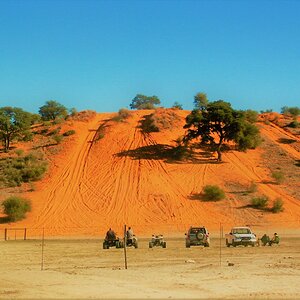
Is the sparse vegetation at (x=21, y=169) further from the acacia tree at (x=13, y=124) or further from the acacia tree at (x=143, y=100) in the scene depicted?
the acacia tree at (x=143, y=100)

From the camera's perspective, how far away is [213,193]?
72.9m

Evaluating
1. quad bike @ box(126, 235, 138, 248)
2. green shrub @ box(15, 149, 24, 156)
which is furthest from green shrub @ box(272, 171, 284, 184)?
quad bike @ box(126, 235, 138, 248)

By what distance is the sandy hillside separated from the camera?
68125 mm

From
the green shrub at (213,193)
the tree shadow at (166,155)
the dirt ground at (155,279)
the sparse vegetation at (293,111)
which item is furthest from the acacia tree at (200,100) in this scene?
the dirt ground at (155,279)

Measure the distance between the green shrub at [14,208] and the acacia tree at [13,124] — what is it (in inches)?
862

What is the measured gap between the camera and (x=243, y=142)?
83.2m

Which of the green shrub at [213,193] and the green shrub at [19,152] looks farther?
the green shrub at [19,152]

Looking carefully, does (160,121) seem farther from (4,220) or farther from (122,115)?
(4,220)

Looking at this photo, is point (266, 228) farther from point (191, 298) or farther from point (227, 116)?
point (191, 298)

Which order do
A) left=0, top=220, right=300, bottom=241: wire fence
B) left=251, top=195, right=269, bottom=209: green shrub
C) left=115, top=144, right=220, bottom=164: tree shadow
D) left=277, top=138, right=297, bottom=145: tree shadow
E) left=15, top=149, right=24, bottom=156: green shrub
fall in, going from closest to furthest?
left=0, top=220, right=300, bottom=241: wire fence → left=251, top=195, right=269, bottom=209: green shrub → left=115, top=144, right=220, bottom=164: tree shadow → left=15, top=149, right=24, bottom=156: green shrub → left=277, top=138, right=297, bottom=145: tree shadow

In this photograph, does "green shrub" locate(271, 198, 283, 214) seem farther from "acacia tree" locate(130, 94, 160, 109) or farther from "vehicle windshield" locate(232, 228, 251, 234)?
"acacia tree" locate(130, 94, 160, 109)

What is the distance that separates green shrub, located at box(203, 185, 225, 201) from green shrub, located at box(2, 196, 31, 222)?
69.5ft

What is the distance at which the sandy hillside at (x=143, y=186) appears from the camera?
68.1m

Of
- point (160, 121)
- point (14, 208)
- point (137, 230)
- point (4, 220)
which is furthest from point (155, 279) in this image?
point (160, 121)
